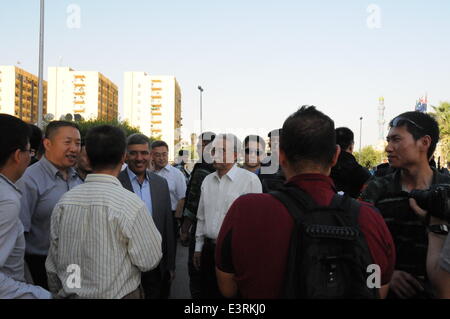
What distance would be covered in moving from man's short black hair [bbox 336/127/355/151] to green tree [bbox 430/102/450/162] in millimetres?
25347

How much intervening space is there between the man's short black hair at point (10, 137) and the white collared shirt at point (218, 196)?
1.97 m

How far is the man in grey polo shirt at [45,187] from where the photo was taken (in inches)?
124

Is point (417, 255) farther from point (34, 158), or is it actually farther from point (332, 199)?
point (34, 158)

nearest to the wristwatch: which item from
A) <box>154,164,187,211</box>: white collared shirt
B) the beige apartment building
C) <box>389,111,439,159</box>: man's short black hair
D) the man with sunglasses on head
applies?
the man with sunglasses on head

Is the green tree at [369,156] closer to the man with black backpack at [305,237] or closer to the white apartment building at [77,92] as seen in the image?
the white apartment building at [77,92]

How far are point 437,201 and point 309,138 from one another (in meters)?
0.79

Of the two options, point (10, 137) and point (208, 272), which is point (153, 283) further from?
point (10, 137)

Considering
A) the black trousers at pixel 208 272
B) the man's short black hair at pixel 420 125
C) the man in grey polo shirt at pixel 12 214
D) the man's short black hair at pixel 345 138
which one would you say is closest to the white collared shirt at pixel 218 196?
the black trousers at pixel 208 272

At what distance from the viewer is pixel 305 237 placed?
166 centimetres

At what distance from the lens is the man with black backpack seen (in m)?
1.64

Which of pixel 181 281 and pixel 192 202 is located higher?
pixel 192 202

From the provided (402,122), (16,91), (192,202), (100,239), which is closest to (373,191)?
(402,122)

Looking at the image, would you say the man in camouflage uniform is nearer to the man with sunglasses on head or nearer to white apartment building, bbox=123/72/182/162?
the man with sunglasses on head
